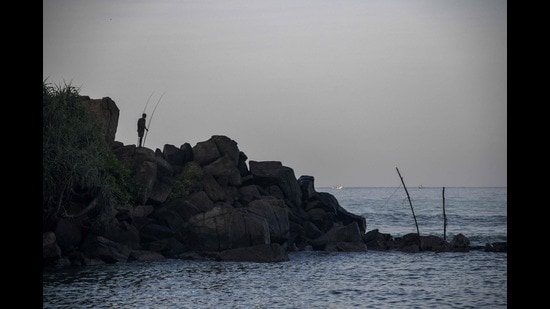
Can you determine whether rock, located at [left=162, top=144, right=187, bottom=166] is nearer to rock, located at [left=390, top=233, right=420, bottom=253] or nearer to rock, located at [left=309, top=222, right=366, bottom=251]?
rock, located at [left=309, top=222, right=366, bottom=251]

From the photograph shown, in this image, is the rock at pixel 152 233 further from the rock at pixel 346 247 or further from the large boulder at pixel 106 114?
the rock at pixel 346 247

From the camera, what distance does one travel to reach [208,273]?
3903cm

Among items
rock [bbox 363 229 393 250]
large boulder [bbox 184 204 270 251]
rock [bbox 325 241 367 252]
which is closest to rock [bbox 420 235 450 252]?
rock [bbox 363 229 393 250]

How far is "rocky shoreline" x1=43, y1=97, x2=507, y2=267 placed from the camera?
4222cm

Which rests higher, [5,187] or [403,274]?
[5,187]

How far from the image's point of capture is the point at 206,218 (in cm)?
4562

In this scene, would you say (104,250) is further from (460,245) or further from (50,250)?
(460,245)

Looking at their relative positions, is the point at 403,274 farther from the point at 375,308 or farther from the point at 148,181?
the point at 148,181

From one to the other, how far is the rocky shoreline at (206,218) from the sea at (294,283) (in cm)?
159

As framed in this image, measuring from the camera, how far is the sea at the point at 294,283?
30.5 meters

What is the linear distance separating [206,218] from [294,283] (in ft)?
35.9

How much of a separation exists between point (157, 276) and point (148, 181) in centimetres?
1307

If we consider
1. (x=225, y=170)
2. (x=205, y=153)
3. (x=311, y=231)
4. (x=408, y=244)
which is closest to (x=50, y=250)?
(x=225, y=170)
